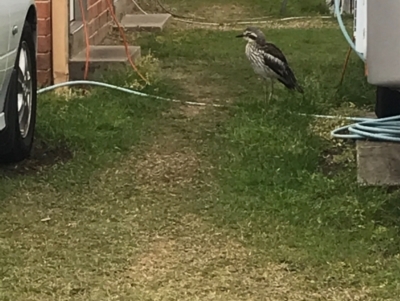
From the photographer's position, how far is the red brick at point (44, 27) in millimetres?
6699

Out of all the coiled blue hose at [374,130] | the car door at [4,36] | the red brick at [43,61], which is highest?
the car door at [4,36]

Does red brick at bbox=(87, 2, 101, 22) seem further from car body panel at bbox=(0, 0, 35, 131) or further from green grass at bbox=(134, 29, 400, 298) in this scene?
car body panel at bbox=(0, 0, 35, 131)

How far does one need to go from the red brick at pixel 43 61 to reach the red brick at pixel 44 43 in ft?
0.11

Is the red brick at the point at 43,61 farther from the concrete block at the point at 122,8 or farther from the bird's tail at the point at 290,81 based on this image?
the concrete block at the point at 122,8

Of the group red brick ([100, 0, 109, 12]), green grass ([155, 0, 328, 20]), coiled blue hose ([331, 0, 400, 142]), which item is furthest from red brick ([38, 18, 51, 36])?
green grass ([155, 0, 328, 20])

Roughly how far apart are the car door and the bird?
2.67 metres

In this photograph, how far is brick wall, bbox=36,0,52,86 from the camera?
21.9 ft

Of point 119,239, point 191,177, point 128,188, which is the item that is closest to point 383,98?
point 191,177

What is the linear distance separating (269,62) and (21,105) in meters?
2.25

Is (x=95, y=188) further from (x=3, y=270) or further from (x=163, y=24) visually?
(x=163, y=24)

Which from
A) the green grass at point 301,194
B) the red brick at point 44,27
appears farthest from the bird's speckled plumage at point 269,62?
the red brick at point 44,27

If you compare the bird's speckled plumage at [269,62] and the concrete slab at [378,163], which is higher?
the bird's speckled plumage at [269,62]

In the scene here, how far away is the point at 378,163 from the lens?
4688mm

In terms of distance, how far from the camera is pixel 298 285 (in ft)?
10.7
